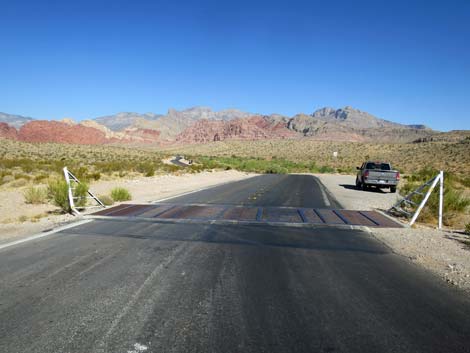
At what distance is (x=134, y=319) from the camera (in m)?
4.05

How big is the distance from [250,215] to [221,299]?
6.96m

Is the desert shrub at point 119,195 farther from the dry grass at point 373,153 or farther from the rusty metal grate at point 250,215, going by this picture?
the dry grass at point 373,153

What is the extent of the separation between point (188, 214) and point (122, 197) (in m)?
5.21

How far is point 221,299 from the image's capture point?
463cm

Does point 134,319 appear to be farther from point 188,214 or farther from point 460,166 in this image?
point 460,166

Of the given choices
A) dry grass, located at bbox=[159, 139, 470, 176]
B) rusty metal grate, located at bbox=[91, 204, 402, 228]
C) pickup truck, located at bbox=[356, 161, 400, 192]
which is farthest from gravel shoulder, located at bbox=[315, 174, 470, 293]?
dry grass, located at bbox=[159, 139, 470, 176]

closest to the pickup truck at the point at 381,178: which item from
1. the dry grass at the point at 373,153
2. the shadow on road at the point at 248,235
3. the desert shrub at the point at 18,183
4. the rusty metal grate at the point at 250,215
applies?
the rusty metal grate at the point at 250,215

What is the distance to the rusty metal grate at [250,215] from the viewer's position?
10531 mm

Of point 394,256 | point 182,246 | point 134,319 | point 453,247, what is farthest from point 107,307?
point 453,247

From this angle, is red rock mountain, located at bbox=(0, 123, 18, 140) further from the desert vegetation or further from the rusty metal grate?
the rusty metal grate

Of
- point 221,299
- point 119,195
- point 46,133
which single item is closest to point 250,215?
point 119,195

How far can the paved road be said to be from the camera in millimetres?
3633

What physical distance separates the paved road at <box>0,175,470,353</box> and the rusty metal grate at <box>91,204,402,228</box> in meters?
2.83

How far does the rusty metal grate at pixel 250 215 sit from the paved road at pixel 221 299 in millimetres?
2831
